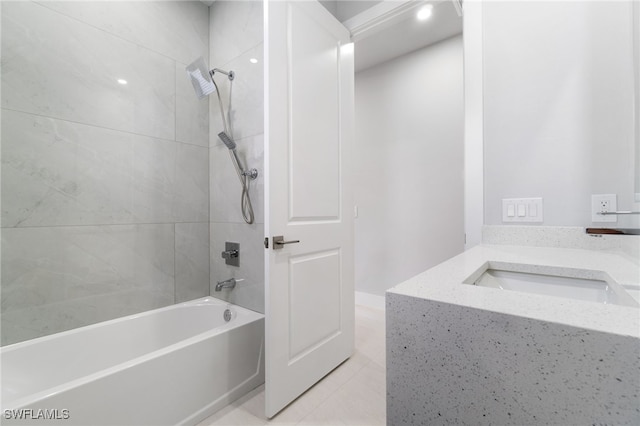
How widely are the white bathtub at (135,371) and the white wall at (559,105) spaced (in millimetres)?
1574

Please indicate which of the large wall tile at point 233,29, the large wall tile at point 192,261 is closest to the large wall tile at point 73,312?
the large wall tile at point 192,261

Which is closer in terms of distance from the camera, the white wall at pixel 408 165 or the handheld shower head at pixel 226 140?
the handheld shower head at pixel 226 140

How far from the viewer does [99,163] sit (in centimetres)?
154

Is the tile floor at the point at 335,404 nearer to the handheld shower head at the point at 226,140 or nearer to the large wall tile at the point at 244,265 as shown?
the large wall tile at the point at 244,265

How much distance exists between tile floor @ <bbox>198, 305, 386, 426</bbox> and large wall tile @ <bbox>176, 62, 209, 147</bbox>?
174 cm

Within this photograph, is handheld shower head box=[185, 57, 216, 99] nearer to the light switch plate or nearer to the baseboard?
the light switch plate

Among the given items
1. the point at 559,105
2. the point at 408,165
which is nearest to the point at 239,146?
the point at 408,165

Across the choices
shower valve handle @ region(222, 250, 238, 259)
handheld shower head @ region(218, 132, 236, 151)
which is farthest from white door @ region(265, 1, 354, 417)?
shower valve handle @ region(222, 250, 238, 259)

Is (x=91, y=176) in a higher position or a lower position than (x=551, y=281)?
higher

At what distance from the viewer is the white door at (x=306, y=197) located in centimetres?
130

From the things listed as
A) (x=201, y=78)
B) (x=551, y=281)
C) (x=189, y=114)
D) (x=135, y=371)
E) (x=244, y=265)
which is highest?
(x=201, y=78)

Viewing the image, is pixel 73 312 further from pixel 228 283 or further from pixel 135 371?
pixel 228 283

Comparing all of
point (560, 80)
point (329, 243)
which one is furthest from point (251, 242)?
point (560, 80)

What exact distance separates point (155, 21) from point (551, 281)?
8.30ft
